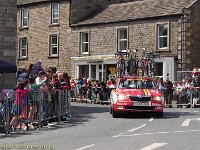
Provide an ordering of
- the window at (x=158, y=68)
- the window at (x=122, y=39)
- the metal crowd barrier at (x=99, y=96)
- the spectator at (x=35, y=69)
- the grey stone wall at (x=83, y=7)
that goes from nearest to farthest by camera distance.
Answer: the spectator at (x=35, y=69) < the metal crowd barrier at (x=99, y=96) < the window at (x=158, y=68) < the window at (x=122, y=39) < the grey stone wall at (x=83, y=7)

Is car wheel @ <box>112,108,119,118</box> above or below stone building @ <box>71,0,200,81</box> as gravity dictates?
below

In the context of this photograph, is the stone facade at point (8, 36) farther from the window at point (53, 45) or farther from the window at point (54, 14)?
the window at point (54, 14)

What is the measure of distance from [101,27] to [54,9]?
5.81m

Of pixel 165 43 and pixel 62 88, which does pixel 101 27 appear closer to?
Answer: pixel 165 43

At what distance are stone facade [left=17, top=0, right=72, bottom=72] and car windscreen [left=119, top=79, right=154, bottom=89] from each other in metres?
21.2

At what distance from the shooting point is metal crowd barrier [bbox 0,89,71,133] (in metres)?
15.0

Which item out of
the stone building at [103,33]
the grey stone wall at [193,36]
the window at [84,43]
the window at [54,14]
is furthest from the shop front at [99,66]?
the window at [54,14]

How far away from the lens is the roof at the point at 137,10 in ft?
120

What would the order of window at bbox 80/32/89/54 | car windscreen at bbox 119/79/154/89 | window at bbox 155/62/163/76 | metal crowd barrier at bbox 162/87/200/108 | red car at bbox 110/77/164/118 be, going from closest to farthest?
red car at bbox 110/77/164/118 → car windscreen at bbox 119/79/154/89 → metal crowd barrier at bbox 162/87/200/108 → window at bbox 155/62/163/76 → window at bbox 80/32/89/54

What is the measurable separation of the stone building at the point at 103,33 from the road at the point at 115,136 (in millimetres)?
17875

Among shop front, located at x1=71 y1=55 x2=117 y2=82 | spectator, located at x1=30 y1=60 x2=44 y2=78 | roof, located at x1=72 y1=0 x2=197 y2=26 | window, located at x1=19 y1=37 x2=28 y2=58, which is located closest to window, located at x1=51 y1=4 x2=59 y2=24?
roof, located at x1=72 y1=0 x2=197 y2=26

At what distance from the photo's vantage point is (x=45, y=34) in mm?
43938

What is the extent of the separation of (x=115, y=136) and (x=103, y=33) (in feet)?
87.3

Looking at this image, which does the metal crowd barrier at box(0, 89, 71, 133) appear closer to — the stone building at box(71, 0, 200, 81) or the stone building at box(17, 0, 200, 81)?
the stone building at box(17, 0, 200, 81)
